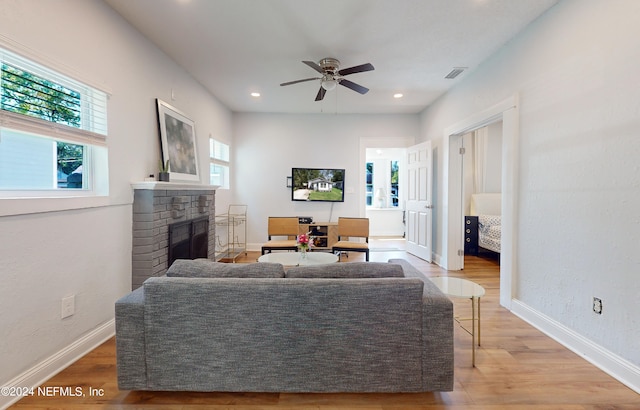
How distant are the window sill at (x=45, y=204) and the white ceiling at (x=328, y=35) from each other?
5.50 feet

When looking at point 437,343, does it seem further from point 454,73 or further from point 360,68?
point 454,73

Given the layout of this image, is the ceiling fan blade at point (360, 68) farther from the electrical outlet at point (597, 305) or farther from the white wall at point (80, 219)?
the electrical outlet at point (597, 305)

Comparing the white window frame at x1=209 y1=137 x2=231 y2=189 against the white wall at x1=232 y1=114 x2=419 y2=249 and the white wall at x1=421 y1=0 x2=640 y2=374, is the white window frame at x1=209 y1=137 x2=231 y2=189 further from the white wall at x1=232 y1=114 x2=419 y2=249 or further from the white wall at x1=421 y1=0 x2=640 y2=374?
the white wall at x1=421 y1=0 x2=640 y2=374

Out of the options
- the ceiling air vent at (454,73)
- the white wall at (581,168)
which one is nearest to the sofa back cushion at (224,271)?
the white wall at (581,168)

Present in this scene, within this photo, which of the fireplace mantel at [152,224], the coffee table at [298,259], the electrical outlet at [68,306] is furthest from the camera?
the coffee table at [298,259]

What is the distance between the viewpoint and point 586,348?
2135 millimetres

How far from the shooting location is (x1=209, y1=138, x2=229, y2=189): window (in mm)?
4965

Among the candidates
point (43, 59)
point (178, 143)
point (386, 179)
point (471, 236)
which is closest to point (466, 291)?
point (43, 59)

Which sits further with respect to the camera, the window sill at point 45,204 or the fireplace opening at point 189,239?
the fireplace opening at point 189,239

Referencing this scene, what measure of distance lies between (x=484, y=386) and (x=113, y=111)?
3552mm

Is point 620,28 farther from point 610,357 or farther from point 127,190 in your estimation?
point 127,190

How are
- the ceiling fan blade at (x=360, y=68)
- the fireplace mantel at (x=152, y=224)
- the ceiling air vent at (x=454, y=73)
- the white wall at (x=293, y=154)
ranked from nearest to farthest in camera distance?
the fireplace mantel at (x=152, y=224)
the ceiling fan blade at (x=360, y=68)
the ceiling air vent at (x=454, y=73)
the white wall at (x=293, y=154)

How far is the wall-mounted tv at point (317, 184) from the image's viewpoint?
585cm

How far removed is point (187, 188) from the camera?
350cm
